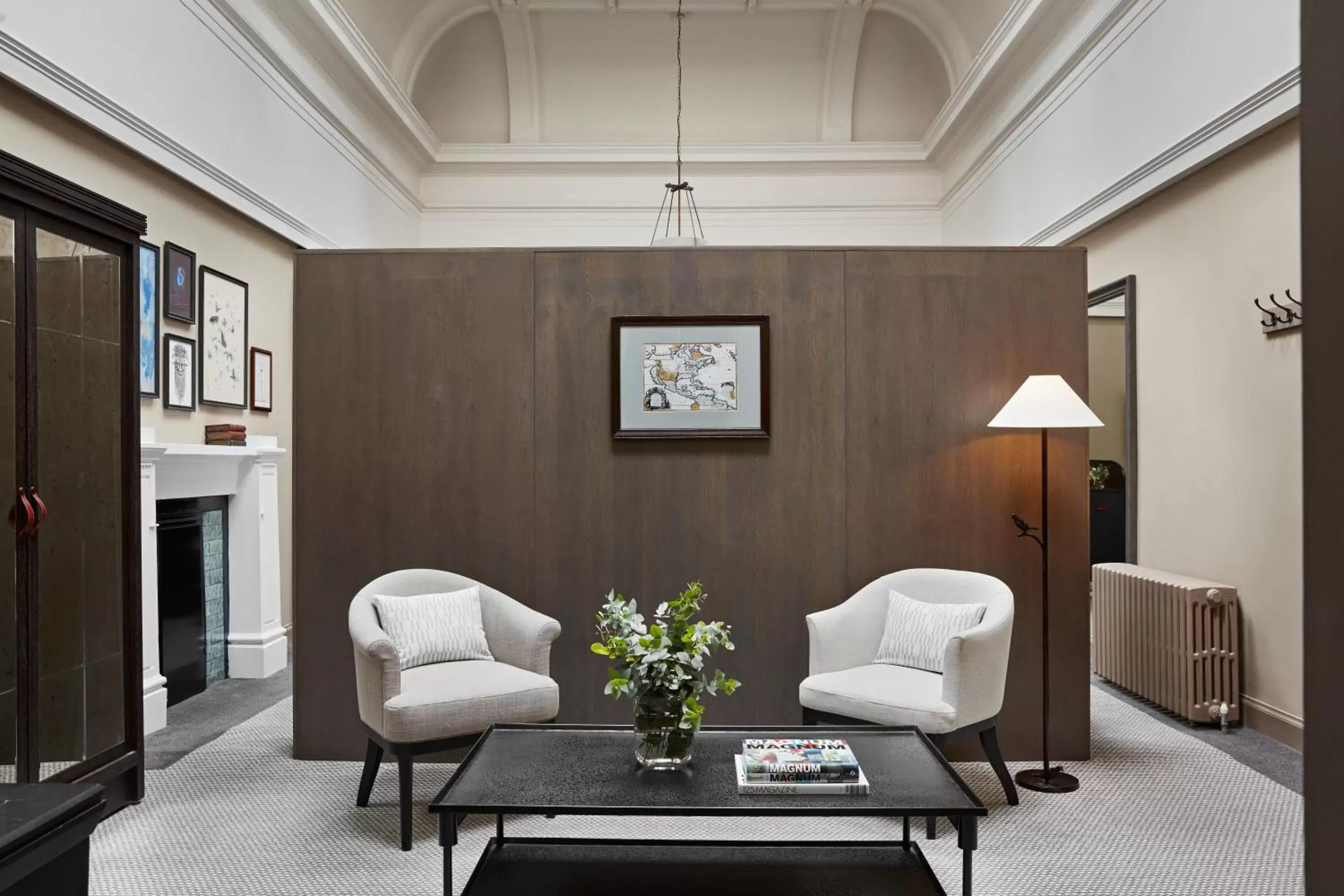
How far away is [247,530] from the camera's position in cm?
540

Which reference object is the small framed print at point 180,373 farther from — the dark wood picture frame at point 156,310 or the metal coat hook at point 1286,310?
the metal coat hook at point 1286,310

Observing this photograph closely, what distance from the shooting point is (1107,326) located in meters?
5.65

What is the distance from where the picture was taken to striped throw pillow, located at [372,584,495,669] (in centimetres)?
337

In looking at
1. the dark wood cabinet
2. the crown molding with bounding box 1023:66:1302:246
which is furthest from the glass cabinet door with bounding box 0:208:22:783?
the crown molding with bounding box 1023:66:1302:246

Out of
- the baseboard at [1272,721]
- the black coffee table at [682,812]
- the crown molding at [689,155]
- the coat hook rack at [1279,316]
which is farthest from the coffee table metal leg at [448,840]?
the crown molding at [689,155]

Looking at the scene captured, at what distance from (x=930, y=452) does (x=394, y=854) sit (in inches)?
95.2

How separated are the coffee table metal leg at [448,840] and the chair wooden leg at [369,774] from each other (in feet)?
3.51

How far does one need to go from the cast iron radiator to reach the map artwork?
2350 mm

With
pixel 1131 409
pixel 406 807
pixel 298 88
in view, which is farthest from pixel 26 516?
pixel 1131 409

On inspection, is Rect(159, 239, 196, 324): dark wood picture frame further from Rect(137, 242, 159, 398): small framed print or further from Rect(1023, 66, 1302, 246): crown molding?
Rect(1023, 66, 1302, 246): crown molding

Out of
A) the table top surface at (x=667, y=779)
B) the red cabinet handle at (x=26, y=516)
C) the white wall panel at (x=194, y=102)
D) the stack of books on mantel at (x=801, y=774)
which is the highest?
the white wall panel at (x=194, y=102)

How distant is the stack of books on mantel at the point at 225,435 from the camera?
4.99m

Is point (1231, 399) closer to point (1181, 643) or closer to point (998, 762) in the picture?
point (1181, 643)

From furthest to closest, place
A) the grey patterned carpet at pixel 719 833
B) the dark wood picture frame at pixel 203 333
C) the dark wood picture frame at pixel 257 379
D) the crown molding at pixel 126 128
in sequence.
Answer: the dark wood picture frame at pixel 257 379 → the dark wood picture frame at pixel 203 333 → the crown molding at pixel 126 128 → the grey patterned carpet at pixel 719 833
